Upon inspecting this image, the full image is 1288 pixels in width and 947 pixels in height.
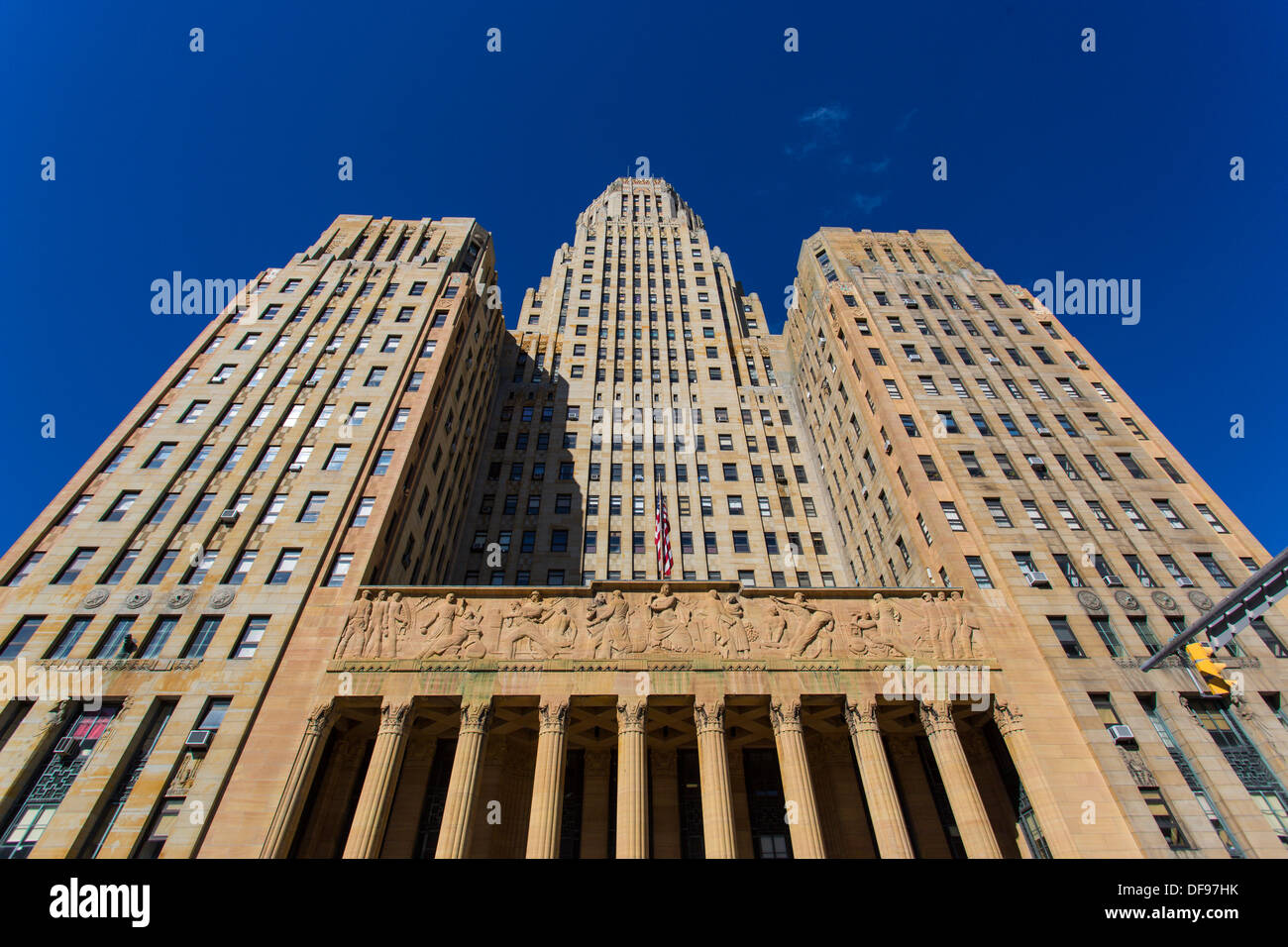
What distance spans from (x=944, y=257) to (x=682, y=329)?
1054 inches

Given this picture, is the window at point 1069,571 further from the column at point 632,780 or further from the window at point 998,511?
the column at point 632,780

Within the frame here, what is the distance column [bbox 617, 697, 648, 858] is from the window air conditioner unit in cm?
2098

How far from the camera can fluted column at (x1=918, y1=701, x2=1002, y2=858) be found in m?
26.5

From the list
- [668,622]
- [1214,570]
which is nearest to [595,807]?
[668,622]

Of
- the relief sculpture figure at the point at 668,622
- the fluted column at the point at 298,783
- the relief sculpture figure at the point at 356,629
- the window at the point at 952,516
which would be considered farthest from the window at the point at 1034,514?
the fluted column at the point at 298,783

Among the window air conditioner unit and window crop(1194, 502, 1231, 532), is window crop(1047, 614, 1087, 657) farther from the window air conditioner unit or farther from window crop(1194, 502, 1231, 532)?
window crop(1194, 502, 1231, 532)

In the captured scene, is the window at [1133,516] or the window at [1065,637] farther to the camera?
the window at [1133,516]

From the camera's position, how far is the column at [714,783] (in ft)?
87.6

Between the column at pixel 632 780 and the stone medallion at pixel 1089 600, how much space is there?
23.6 meters

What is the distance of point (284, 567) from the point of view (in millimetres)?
34188
